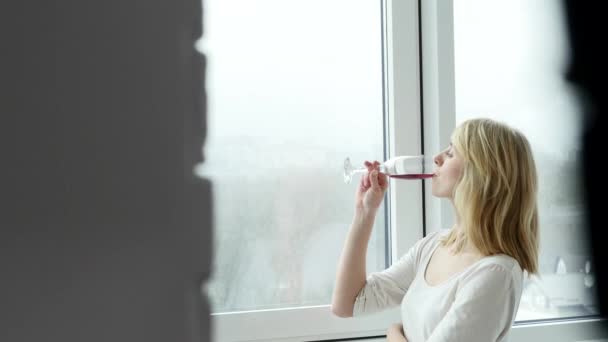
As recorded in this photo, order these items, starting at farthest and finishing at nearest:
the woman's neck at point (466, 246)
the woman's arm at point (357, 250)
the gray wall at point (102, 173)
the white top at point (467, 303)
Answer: the woman's arm at point (357, 250)
the woman's neck at point (466, 246)
the white top at point (467, 303)
the gray wall at point (102, 173)

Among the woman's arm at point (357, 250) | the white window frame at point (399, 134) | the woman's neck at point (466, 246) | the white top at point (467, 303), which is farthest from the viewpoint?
the white window frame at point (399, 134)

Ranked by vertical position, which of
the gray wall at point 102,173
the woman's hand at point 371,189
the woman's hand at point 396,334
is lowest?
the woman's hand at point 396,334

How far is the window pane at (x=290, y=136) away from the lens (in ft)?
4.44

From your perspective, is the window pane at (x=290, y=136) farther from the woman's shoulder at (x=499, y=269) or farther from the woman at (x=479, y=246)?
the woman's shoulder at (x=499, y=269)

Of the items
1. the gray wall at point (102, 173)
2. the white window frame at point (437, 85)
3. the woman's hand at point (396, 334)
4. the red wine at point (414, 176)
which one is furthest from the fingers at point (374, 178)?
the gray wall at point (102, 173)

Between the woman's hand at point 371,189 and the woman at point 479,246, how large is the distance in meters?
0.14

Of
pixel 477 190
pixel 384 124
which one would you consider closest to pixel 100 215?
pixel 477 190

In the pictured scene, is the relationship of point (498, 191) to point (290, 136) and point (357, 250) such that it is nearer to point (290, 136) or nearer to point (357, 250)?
point (357, 250)

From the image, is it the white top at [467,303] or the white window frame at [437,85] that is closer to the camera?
the white top at [467,303]

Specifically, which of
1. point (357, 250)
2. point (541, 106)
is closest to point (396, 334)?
point (357, 250)

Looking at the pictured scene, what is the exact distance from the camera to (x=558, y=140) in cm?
158

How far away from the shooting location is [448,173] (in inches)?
45.2

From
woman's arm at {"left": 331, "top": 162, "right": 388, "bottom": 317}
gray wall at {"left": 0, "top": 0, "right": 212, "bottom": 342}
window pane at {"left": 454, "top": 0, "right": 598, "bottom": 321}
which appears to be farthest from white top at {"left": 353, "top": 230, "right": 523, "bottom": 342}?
gray wall at {"left": 0, "top": 0, "right": 212, "bottom": 342}

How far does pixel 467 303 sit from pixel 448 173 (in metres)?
0.28
